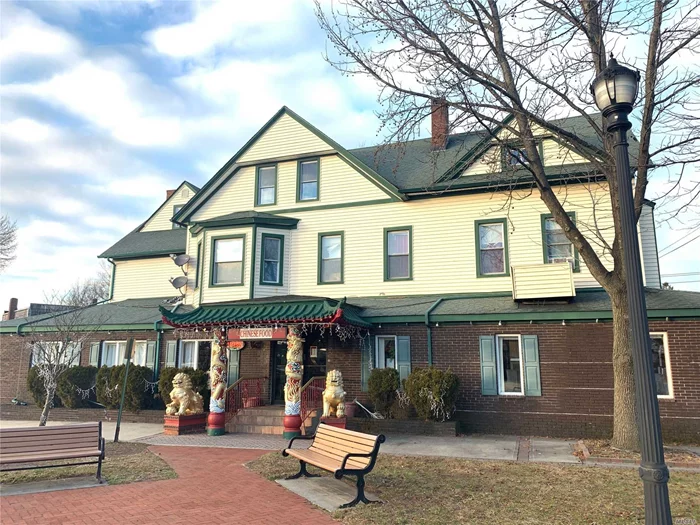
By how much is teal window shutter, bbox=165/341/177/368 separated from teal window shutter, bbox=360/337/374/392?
6815mm

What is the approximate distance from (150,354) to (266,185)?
7290 mm

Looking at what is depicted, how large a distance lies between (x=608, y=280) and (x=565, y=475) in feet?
14.0

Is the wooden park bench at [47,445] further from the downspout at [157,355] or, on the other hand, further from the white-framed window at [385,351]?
the downspout at [157,355]

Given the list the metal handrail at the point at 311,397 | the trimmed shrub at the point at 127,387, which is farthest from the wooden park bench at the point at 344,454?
the trimmed shrub at the point at 127,387

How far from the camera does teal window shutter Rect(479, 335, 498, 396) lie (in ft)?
45.4

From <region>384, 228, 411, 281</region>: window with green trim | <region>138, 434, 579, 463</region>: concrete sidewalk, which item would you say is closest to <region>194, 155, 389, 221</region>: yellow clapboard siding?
<region>384, 228, 411, 281</region>: window with green trim

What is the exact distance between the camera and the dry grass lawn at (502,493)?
6410mm

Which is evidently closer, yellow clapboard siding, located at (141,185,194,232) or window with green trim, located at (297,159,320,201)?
window with green trim, located at (297,159,320,201)

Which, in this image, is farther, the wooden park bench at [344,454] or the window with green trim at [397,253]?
the window with green trim at [397,253]

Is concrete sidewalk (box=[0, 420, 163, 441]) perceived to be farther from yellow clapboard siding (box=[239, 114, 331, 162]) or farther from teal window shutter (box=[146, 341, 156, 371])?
yellow clapboard siding (box=[239, 114, 331, 162])

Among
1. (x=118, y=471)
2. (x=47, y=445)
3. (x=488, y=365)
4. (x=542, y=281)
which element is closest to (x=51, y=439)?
(x=47, y=445)

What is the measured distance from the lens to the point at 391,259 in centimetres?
1681

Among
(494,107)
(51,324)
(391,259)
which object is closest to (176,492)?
(494,107)

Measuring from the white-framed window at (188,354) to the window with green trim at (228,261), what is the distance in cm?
250
